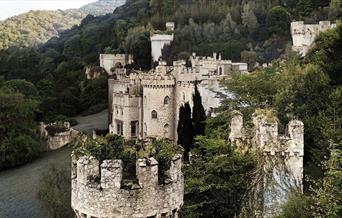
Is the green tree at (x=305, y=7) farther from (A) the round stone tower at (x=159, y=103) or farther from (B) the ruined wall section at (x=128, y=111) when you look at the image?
(A) the round stone tower at (x=159, y=103)

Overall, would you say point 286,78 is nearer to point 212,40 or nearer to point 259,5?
point 212,40

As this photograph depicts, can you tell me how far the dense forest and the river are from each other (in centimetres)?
570

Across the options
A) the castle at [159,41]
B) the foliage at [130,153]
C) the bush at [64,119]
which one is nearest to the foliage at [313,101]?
the foliage at [130,153]

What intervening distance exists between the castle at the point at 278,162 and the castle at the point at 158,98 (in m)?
18.0

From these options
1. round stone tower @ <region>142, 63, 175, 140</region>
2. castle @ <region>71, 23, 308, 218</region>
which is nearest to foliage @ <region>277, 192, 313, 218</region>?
castle @ <region>71, 23, 308, 218</region>

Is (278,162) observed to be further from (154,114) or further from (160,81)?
(154,114)

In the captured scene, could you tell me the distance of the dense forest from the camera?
64.3 feet

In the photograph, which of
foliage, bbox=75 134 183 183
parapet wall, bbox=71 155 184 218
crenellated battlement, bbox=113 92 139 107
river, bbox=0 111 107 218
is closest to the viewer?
parapet wall, bbox=71 155 184 218

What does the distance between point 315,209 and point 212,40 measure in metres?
68.0

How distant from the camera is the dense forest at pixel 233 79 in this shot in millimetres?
19609

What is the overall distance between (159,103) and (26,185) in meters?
10.6

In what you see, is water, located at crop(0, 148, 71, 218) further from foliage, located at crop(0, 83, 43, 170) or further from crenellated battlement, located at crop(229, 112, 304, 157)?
crenellated battlement, located at crop(229, 112, 304, 157)

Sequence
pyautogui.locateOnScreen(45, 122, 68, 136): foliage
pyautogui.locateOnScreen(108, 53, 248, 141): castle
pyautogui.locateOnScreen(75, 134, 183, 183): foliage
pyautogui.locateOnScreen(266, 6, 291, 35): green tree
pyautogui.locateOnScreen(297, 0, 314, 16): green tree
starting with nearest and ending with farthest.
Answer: pyautogui.locateOnScreen(75, 134, 183, 183): foliage < pyautogui.locateOnScreen(108, 53, 248, 141): castle < pyautogui.locateOnScreen(45, 122, 68, 136): foliage < pyautogui.locateOnScreen(266, 6, 291, 35): green tree < pyautogui.locateOnScreen(297, 0, 314, 16): green tree

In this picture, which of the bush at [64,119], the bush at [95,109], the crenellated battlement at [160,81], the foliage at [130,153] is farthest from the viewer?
the bush at [95,109]
